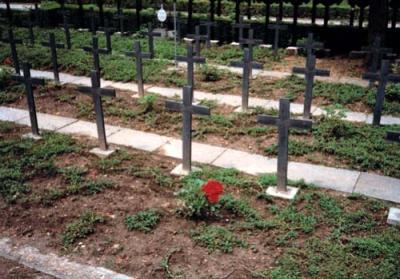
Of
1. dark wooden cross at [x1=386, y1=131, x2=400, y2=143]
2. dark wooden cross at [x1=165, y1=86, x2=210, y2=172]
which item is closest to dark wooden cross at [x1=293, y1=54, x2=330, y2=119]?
dark wooden cross at [x1=165, y1=86, x2=210, y2=172]

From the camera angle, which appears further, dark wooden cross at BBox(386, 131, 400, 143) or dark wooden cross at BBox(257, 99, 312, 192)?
dark wooden cross at BBox(257, 99, 312, 192)

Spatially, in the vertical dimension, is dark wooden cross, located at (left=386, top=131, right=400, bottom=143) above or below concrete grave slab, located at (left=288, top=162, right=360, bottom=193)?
above

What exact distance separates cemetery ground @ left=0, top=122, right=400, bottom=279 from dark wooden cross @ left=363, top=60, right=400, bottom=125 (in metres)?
2.49

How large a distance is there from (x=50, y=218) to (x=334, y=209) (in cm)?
303

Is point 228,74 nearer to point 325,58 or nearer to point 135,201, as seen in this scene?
point 325,58

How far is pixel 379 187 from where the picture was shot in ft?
18.3

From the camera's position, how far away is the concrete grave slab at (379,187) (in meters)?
5.39

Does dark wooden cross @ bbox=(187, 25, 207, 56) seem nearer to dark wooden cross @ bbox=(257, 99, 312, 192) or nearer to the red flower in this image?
dark wooden cross @ bbox=(257, 99, 312, 192)

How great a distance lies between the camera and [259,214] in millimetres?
5043

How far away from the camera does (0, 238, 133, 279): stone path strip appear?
13.5 ft

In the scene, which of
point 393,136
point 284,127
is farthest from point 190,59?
point 393,136

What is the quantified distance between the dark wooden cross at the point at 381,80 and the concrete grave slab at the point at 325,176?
1.83 m

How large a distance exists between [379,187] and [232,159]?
6.22 ft

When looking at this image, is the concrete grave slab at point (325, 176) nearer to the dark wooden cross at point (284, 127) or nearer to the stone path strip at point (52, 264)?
the dark wooden cross at point (284, 127)
